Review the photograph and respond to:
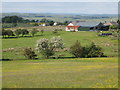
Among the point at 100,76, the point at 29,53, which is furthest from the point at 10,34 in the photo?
the point at 100,76

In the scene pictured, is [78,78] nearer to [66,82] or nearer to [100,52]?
[66,82]

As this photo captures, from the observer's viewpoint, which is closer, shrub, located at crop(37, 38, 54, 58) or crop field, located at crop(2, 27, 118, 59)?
shrub, located at crop(37, 38, 54, 58)

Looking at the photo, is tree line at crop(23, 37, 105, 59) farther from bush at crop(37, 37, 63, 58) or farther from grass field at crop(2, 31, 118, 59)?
grass field at crop(2, 31, 118, 59)

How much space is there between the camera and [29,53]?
4006 centimetres

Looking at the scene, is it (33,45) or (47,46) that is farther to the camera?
(33,45)

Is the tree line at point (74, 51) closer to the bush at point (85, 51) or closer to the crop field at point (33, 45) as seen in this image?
the bush at point (85, 51)

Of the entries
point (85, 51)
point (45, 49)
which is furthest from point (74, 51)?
point (45, 49)

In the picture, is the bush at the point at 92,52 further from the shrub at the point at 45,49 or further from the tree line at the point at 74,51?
the shrub at the point at 45,49

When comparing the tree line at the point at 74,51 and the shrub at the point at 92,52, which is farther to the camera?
the shrub at the point at 92,52

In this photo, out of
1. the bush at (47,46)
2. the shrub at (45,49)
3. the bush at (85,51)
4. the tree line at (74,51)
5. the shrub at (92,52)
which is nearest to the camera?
the tree line at (74,51)

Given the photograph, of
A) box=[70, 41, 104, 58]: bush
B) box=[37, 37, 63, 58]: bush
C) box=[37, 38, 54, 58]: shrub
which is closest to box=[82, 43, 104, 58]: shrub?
box=[70, 41, 104, 58]: bush

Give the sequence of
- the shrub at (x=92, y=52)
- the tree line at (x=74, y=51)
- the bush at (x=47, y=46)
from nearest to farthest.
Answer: the tree line at (x=74, y=51)
the bush at (x=47, y=46)
the shrub at (x=92, y=52)

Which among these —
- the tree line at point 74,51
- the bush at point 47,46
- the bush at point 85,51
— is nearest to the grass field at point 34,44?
the tree line at point 74,51

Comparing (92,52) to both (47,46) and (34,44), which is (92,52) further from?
(34,44)
